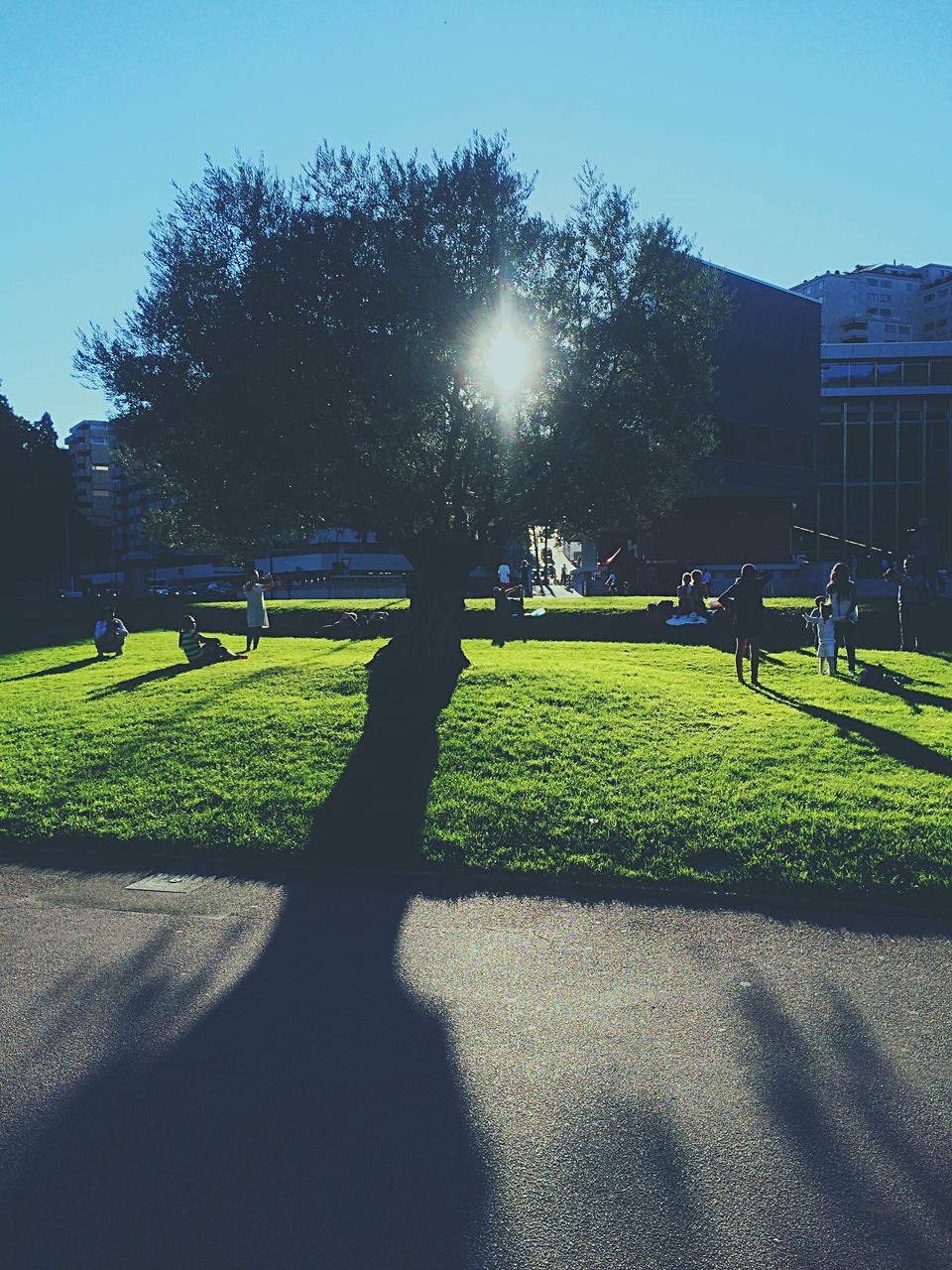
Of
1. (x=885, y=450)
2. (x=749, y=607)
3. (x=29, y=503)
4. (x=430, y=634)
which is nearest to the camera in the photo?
(x=749, y=607)

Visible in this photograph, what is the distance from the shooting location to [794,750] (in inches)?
426

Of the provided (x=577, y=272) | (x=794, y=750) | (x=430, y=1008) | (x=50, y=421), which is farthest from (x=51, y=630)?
(x=50, y=421)

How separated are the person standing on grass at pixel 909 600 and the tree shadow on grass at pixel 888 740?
7.16 m

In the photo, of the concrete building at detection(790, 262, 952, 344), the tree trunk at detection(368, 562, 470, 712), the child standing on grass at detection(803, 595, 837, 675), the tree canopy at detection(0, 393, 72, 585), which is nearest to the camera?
the tree trunk at detection(368, 562, 470, 712)

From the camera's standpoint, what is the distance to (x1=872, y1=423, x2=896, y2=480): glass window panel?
62.7 metres

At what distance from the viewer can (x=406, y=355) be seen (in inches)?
561

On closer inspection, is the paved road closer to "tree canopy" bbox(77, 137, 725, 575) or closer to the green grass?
the green grass

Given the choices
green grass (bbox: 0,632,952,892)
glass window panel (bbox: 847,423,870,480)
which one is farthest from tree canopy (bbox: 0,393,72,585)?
glass window panel (bbox: 847,423,870,480)

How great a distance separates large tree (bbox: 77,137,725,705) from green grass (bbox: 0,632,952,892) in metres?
3.10

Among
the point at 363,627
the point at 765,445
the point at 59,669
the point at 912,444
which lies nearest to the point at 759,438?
the point at 765,445

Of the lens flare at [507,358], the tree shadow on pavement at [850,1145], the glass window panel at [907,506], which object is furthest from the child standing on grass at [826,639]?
the glass window panel at [907,506]

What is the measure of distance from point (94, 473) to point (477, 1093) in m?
150

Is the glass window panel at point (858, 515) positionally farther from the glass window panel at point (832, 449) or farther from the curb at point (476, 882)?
the curb at point (476, 882)

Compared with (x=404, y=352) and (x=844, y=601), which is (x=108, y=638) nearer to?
(x=404, y=352)
